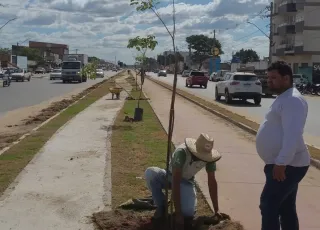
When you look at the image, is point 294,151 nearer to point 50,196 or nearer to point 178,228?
point 178,228

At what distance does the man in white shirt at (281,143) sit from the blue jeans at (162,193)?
1148 millimetres

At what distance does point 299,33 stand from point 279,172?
69949mm

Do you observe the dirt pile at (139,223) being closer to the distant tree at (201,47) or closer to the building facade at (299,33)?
the building facade at (299,33)

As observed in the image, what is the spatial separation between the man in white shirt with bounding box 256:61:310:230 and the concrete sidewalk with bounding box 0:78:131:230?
82.0 inches

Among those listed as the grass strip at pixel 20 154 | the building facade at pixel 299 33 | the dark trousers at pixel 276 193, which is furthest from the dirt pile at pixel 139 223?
the building facade at pixel 299 33

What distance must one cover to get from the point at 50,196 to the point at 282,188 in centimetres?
337

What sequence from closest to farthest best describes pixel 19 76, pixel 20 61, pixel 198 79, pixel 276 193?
pixel 276 193 → pixel 198 79 → pixel 19 76 → pixel 20 61

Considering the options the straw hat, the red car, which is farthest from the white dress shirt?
the red car

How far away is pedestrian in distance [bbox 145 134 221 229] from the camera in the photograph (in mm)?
4973

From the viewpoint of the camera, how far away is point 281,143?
4031mm

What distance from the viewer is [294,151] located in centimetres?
396

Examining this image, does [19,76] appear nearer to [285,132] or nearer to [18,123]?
[18,123]

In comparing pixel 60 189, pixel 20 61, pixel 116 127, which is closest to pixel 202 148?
pixel 60 189

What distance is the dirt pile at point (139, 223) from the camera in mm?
5250
